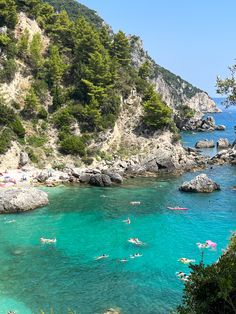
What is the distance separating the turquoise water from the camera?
29719 millimetres

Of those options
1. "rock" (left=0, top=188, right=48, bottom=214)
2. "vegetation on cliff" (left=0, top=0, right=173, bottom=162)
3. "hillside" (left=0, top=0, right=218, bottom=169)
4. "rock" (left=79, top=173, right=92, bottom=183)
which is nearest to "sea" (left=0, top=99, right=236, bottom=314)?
"rock" (left=0, top=188, right=48, bottom=214)

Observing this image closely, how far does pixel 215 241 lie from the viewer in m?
41.6

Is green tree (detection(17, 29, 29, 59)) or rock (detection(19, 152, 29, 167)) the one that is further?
green tree (detection(17, 29, 29, 59))

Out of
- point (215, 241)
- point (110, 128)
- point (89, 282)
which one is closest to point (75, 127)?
point (110, 128)

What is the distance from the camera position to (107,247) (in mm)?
40062

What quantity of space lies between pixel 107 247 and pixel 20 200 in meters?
15.4

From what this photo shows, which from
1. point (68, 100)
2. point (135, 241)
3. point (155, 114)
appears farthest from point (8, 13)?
point (135, 241)

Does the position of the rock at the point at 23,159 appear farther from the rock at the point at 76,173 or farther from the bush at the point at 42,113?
the bush at the point at 42,113

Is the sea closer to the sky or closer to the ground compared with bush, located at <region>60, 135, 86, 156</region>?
closer to the ground

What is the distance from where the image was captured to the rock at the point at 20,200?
49688 mm

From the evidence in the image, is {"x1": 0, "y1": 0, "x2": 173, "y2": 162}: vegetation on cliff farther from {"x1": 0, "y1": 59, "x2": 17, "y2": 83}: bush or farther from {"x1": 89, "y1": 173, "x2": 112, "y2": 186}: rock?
{"x1": 89, "y1": 173, "x2": 112, "y2": 186}: rock

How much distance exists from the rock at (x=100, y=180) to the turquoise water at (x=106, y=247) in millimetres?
2232

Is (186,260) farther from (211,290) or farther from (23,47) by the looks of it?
(23,47)

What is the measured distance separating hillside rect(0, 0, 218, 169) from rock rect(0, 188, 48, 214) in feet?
54.3
